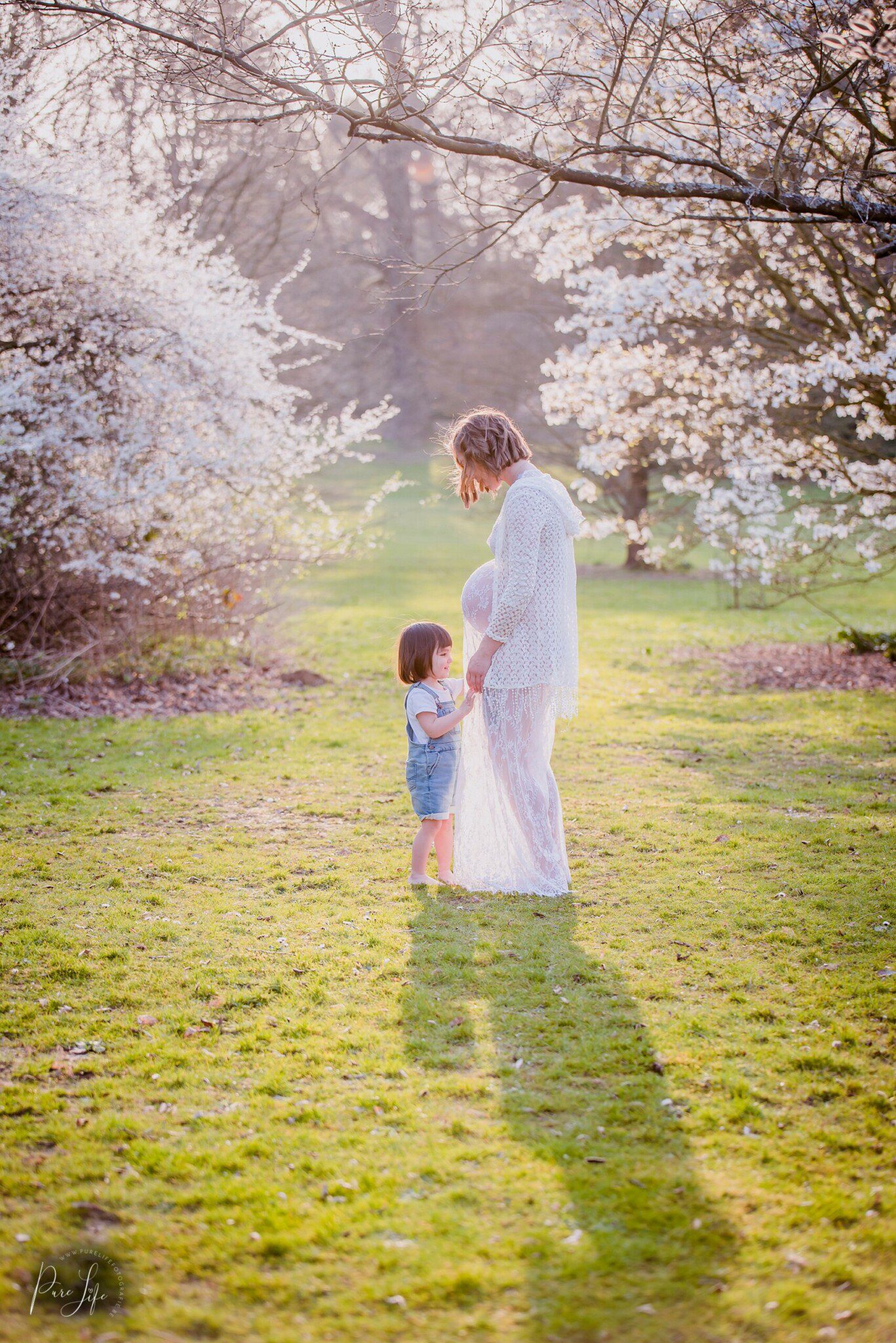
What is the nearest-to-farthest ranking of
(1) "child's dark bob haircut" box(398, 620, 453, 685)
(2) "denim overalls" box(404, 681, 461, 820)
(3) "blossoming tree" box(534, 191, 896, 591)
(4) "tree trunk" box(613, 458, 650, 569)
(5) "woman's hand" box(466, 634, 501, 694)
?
(5) "woman's hand" box(466, 634, 501, 694), (1) "child's dark bob haircut" box(398, 620, 453, 685), (2) "denim overalls" box(404, 681, 461, 820), (3) "blossoming tree" box(534, 191, 896, 591), (4) "tree trunk" box(613, 458, 650, 569)

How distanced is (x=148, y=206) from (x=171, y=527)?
3.01 m

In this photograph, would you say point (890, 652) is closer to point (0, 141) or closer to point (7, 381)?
point (7, 381)

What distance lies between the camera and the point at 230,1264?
98.3 inches

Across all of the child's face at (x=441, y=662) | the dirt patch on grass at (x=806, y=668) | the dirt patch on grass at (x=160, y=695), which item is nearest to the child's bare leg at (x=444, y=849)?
the child's face at (x=441, y=662)

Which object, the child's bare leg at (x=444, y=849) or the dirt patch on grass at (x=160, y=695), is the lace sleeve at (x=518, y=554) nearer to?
the child's bare leg at (x=444, y=849)

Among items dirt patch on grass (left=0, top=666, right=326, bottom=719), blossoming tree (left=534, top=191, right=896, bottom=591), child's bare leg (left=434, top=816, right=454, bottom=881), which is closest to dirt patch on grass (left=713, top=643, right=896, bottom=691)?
blossoming tree (left=534, top=191, right=896, bottom=591)

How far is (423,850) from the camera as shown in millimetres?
5109

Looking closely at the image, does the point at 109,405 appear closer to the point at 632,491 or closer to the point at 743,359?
the point at 743,359

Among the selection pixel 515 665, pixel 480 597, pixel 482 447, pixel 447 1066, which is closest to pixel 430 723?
pixel 515 665

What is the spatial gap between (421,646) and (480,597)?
14.1 inches

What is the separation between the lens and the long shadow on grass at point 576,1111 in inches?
94.8

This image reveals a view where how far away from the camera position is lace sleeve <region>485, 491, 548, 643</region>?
178 inches

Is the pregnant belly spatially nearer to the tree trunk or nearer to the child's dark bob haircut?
the child's dark bob haircut

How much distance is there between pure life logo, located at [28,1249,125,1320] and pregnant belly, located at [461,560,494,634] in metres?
2.98
